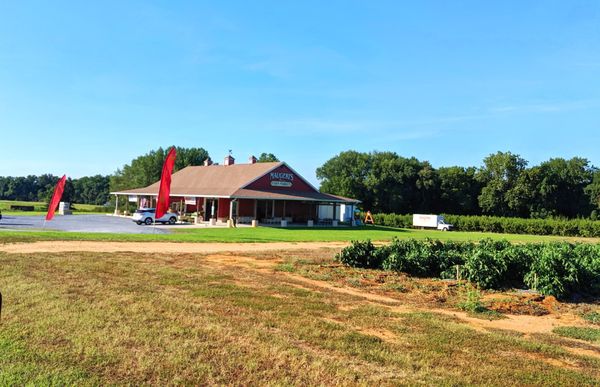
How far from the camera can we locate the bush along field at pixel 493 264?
1120cm

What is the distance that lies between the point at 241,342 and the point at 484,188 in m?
72.4

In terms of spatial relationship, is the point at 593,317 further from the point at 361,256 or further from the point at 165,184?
the point at 165,184

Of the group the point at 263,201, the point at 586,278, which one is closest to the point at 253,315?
the point at 586,278

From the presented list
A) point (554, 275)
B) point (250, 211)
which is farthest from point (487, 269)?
point (250, 211)

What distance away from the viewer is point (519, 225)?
5528 cm

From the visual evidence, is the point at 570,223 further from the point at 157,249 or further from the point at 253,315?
the point at 253,315

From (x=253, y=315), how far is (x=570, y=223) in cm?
5424

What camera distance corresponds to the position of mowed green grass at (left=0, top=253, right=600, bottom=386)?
5.18 m

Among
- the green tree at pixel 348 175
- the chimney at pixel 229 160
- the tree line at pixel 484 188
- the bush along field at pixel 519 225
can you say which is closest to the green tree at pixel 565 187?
the tree line at pixel 484 188

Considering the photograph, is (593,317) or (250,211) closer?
(593,317)

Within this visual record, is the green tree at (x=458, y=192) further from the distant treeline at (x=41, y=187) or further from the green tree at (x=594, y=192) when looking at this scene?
the distant treeline at (x=41, y=187)

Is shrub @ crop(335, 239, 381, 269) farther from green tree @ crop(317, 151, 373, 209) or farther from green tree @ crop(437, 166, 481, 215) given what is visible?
green tree @ crop(437, 166, 481, 215)

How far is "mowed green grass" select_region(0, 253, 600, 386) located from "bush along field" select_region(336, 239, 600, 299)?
4064mm

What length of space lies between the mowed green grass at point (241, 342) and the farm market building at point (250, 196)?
31217 millimetres
